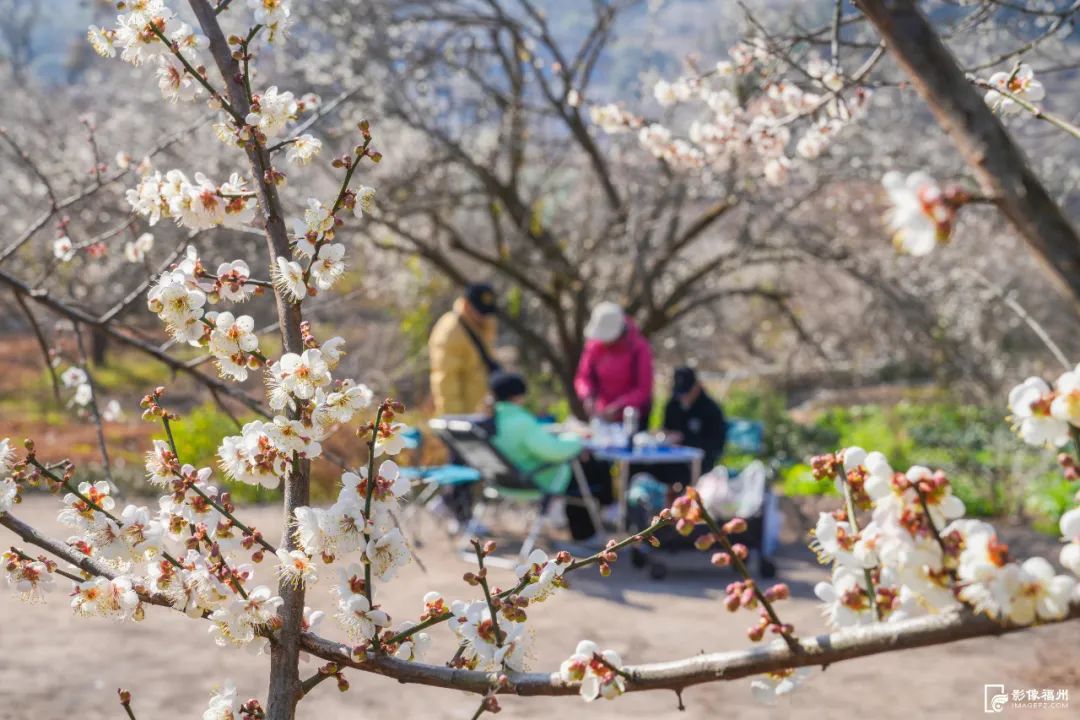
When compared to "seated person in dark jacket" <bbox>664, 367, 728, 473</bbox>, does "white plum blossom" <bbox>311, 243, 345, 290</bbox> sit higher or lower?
lower

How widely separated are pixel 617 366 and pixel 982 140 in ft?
20.4

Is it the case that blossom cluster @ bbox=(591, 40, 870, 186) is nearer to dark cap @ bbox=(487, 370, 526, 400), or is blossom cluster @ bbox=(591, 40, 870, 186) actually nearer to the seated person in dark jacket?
dark cap @ bbox=(487, 370, 526, 400)

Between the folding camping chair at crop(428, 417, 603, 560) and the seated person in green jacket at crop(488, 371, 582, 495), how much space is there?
43 mm

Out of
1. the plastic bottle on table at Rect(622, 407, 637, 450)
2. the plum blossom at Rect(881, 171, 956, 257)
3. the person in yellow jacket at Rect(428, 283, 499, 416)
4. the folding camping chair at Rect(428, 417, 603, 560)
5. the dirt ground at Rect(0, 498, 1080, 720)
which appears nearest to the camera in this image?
the plum blossom at Rect(881, 171, 956, 257)

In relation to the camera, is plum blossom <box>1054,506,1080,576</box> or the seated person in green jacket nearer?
plum blossom <box>1054,506,1080,576</box>

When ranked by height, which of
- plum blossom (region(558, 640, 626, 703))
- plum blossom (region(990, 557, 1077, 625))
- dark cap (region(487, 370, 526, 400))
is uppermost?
dark cap (region(487, 370, 526, 400))

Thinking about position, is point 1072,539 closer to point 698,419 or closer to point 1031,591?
point 1031,591

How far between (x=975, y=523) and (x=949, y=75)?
1.58 feet

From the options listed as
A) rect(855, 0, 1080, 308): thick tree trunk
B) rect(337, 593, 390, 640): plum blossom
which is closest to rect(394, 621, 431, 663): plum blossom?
rect(337, 593, 390, 640): plum blossom

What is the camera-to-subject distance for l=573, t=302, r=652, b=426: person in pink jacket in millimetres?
7031

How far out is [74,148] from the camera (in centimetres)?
1664

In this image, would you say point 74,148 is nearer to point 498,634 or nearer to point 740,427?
point 740,427

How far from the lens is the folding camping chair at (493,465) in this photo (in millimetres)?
6027

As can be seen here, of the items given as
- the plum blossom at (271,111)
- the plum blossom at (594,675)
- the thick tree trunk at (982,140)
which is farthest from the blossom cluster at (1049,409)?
the plum blossom at (271,111)
